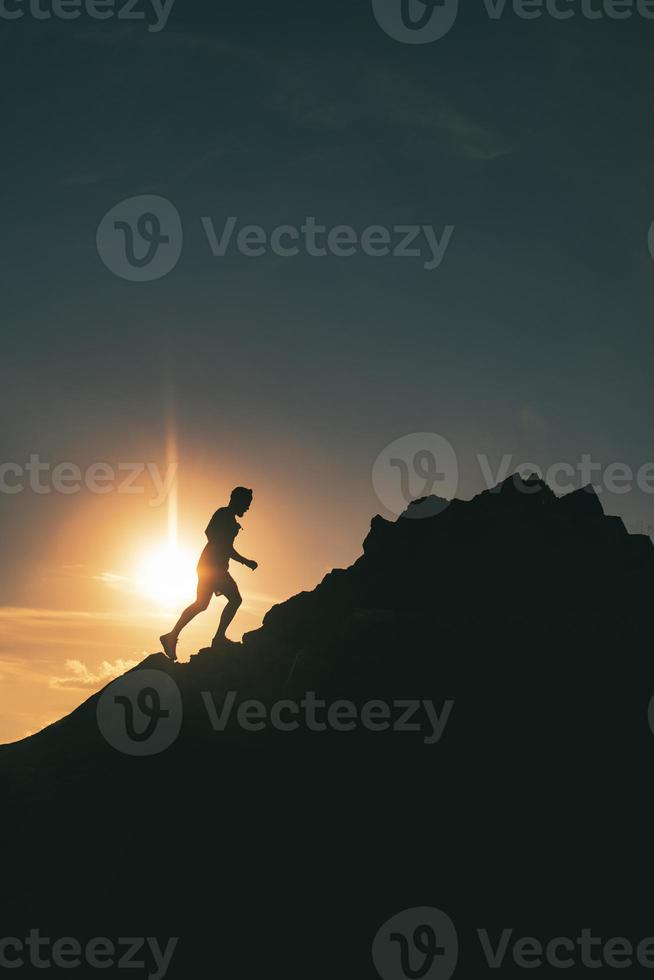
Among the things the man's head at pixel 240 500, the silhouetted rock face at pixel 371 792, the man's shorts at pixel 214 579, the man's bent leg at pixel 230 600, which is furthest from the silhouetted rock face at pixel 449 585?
the man's head at pixel 240 500

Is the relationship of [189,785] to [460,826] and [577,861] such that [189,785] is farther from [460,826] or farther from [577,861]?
[577,861]

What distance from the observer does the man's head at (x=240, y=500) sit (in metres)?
16.3

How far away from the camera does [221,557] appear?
53.0 feet

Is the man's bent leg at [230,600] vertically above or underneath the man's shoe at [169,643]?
above

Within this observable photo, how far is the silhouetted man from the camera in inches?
635

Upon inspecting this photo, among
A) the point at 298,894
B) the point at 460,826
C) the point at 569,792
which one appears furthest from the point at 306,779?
the point at 569,792

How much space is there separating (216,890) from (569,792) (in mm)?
7199

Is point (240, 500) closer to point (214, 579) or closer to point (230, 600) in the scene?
point (214, 579)

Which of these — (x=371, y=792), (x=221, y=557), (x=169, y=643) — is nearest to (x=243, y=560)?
(x=221, y=557)

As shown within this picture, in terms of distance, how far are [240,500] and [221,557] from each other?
4.11ft

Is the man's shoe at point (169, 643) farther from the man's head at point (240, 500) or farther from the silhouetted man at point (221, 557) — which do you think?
the man's head at point (240, 500)

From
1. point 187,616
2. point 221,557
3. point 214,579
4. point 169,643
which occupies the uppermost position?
point 221,557

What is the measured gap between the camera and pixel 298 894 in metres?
14.6

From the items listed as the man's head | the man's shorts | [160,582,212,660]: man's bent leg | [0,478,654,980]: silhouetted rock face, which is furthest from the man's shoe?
the man's head
